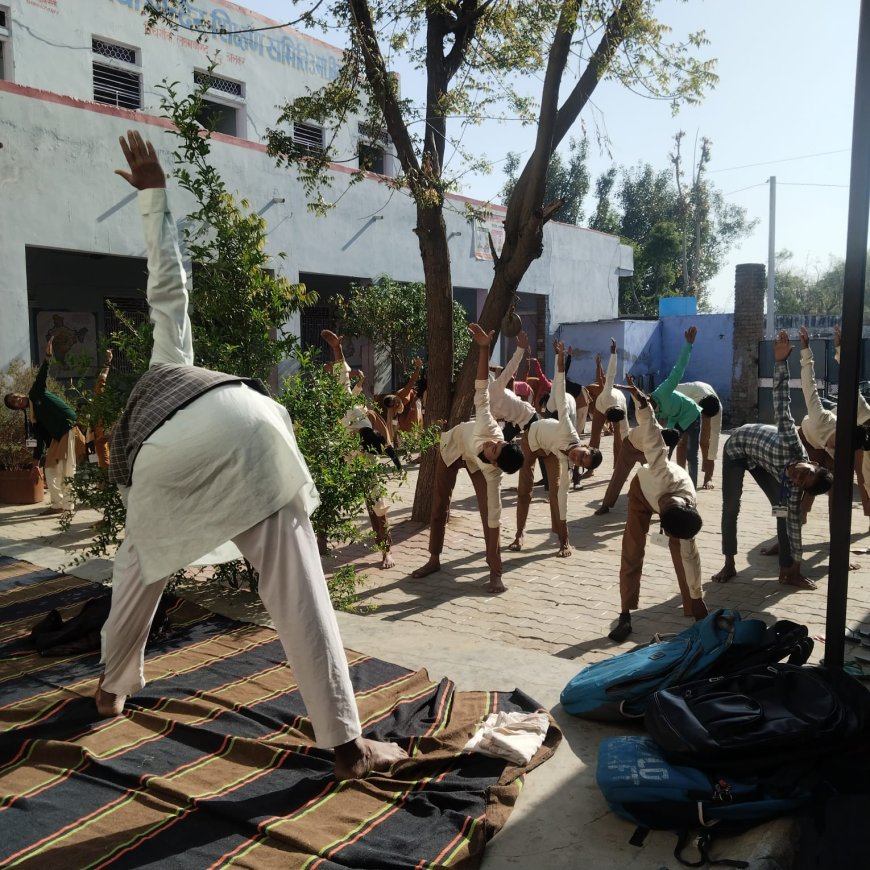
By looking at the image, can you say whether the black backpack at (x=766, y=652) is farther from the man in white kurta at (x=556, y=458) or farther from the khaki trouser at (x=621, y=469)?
the khaki trouser at (x=621, y=469)

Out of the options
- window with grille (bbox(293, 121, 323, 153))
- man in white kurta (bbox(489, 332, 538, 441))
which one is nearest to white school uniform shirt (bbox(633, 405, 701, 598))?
man in white kurta (bbox(489, 332, 538, 441))

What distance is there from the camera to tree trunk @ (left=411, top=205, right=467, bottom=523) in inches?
336

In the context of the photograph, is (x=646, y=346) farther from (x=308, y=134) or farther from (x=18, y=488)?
(x=18, y=488)

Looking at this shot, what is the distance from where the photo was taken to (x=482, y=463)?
645 centimetres

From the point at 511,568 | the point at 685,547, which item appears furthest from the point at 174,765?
the point at 511,568

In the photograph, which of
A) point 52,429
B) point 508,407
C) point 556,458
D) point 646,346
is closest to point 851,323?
point 556,458

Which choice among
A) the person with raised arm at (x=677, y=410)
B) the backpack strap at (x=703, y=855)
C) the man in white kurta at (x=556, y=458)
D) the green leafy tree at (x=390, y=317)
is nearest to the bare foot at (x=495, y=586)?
the man in white kurta at (x=556, y=458)

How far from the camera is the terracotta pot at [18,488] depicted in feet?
30.6

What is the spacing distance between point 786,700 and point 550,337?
20.5 meters

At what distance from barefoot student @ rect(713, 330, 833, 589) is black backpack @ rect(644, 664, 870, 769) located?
3.30 m

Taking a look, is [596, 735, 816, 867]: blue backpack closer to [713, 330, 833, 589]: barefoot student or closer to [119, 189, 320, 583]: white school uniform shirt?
[119, 189, 320, 583]: white school uniform shirt

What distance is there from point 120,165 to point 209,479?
1054 cm

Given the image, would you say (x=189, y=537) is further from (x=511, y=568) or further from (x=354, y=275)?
(x=354, y=275)

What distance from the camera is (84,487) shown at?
4.90 m
